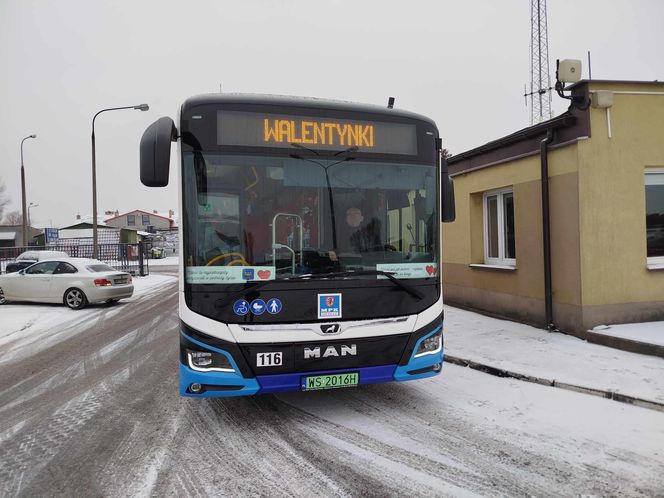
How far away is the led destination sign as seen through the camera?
157 inches

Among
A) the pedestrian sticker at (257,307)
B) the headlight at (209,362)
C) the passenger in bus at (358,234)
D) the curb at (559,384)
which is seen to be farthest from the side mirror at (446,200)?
the headlight at (209,362)

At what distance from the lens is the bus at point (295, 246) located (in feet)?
12.5

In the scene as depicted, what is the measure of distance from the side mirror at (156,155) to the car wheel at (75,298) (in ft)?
35.1

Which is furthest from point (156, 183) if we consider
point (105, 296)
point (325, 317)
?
point (105, 296)

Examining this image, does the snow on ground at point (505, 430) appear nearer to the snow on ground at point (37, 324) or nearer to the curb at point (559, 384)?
the curb at point (559, 384)

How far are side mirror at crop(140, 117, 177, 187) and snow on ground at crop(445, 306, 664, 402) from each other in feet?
15.5

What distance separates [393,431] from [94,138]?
20.8 metres

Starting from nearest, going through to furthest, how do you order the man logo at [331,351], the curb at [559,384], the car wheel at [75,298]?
the man logo at [331,351]
the curb at [559,384]
the car wheel at [75,298]

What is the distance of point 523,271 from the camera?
8.57m

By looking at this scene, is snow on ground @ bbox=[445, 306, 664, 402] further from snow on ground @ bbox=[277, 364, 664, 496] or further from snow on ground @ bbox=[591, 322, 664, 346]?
snow on ground @ bbox=[277, 364, 664, 496]

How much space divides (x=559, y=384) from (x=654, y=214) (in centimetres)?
413

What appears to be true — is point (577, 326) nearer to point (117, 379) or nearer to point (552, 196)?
point (552, 196)

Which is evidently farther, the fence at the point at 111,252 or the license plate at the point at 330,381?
the fence at the point at 111,252

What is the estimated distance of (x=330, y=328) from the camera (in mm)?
3945
